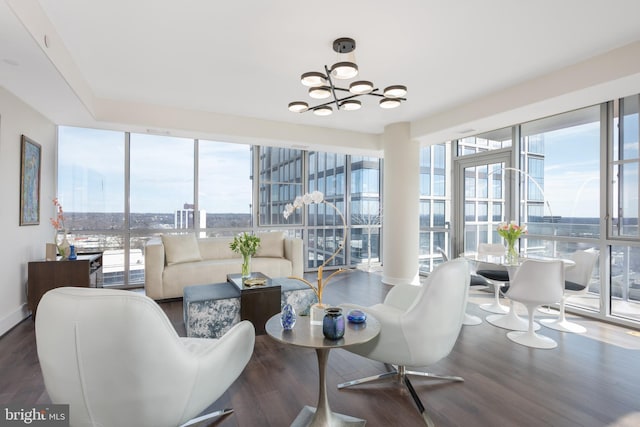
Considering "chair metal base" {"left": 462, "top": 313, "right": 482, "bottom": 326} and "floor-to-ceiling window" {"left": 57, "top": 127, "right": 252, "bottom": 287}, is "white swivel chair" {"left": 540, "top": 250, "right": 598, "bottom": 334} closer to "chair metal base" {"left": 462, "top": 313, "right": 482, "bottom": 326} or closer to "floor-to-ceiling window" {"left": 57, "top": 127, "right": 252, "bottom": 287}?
"chair metal base" {"left": 462, "top": 313, "right": 482, "bottom": 326}

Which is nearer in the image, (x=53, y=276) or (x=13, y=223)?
(x=13, y=223)

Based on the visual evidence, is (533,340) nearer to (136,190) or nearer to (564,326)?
(564,326)

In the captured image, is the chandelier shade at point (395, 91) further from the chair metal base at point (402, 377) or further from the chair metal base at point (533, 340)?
the chair metal base at point (533, 340)

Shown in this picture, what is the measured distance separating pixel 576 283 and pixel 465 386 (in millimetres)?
2312

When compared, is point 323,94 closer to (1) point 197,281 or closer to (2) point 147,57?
(2) point 147,57

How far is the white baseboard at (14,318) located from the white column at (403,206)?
5.03 m

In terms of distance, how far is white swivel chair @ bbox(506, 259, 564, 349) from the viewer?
314 cm

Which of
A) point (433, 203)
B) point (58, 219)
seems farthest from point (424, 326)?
point (58, 219)

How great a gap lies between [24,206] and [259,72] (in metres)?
3.16

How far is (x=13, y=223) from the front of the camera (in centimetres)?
356

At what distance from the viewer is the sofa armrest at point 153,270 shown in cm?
445

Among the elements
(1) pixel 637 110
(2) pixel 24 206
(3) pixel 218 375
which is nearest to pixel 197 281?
(2) pixel 24 206

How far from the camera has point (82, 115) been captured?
168 inches

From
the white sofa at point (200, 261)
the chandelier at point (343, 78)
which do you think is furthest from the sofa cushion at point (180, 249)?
the chandelier at point (343, 78)
